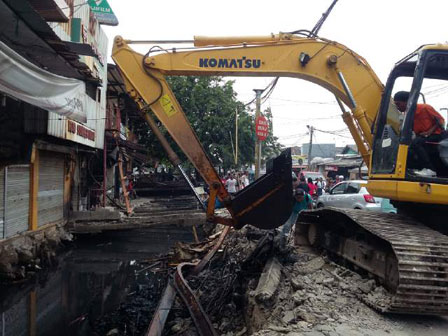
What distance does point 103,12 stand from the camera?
562 inches

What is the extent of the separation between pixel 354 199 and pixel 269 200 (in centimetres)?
738

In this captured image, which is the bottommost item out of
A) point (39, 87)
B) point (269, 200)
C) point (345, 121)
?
point (269, 200)

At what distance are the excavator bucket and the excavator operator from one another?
5.36ft

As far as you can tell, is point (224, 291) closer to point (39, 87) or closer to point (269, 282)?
point (269, 282)

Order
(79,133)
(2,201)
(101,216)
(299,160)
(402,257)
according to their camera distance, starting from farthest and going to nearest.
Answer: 1. (299,160)
2. (79,133)
3. (101,216)
4. (2,201)
5. (402,257)

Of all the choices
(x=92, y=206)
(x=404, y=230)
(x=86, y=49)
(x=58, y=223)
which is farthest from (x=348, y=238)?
(x=92, y=206)

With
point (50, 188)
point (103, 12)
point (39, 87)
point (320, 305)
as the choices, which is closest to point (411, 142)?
point (320, 305)

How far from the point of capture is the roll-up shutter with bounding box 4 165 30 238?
828 cm

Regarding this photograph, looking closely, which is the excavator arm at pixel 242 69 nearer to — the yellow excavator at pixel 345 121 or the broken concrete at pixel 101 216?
the yellow excavator at pixel 345 121

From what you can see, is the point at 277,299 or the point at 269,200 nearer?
the point at 277,299

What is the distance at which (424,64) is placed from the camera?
170 inches

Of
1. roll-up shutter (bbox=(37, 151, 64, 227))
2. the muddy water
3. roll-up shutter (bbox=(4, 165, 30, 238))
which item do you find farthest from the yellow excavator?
roll-up shutter (bbox=(37, 151, 64, 227))

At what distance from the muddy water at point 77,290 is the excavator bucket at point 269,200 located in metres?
2.61

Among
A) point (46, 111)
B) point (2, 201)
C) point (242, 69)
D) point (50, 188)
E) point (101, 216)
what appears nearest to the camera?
point (242, 69)
